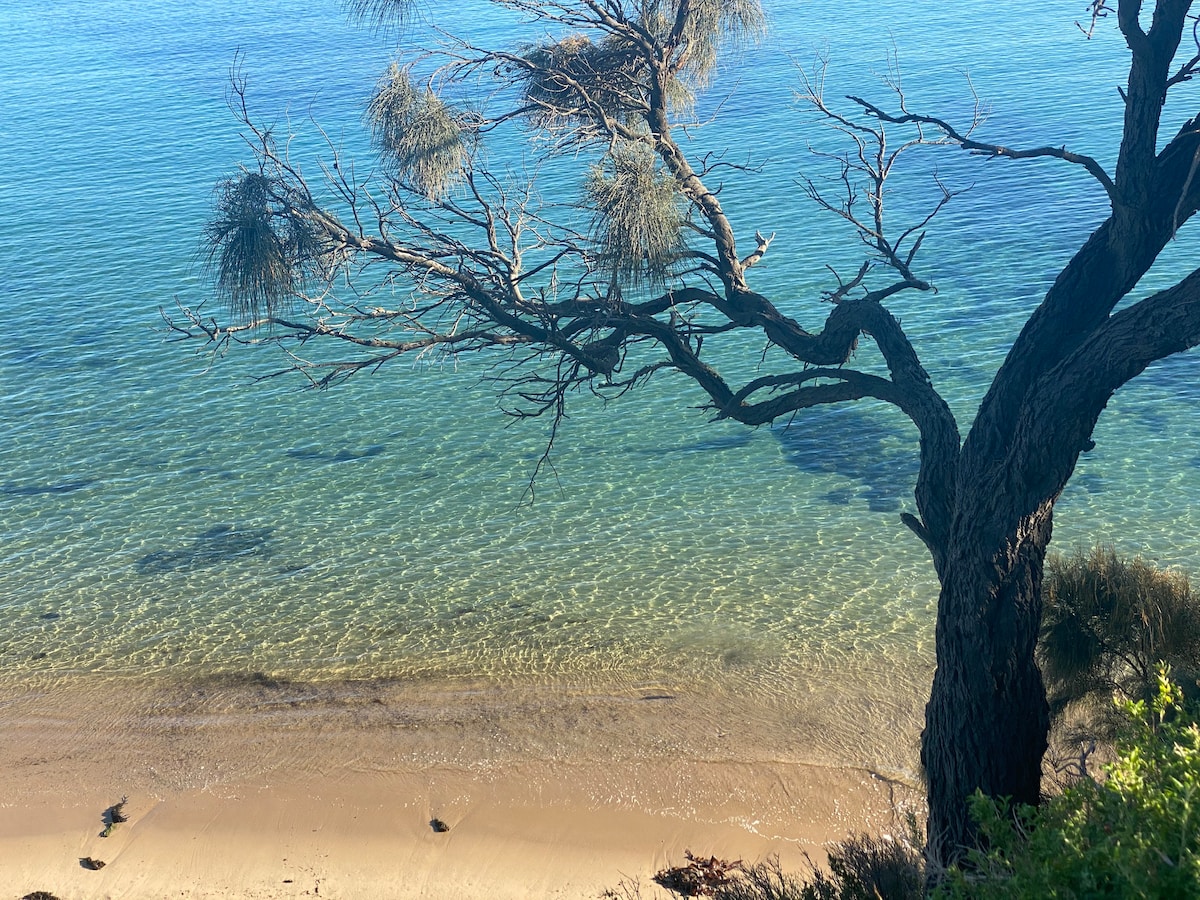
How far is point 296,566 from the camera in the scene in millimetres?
12023

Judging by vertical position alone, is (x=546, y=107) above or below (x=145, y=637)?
above

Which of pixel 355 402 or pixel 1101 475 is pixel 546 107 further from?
pixel 355 402

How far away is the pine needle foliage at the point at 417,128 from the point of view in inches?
293

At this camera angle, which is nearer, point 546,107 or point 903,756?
point 546,107

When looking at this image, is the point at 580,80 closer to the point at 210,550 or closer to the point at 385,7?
the point at 385,7

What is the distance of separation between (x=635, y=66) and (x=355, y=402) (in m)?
9.53

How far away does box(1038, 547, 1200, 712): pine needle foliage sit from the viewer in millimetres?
5992

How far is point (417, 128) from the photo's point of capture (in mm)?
7426

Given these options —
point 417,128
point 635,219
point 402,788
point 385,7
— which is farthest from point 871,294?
point 402,788

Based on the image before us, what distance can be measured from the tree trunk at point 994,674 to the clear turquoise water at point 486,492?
13.0ft

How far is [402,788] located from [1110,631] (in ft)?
16.5

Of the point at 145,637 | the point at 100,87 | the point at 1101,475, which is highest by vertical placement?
the point at 100,87

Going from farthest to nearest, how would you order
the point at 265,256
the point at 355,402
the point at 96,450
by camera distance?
the point at 355,402 < the point at 96,450 < the point at 265,256

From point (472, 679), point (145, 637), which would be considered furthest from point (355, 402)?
point (472, 679)
